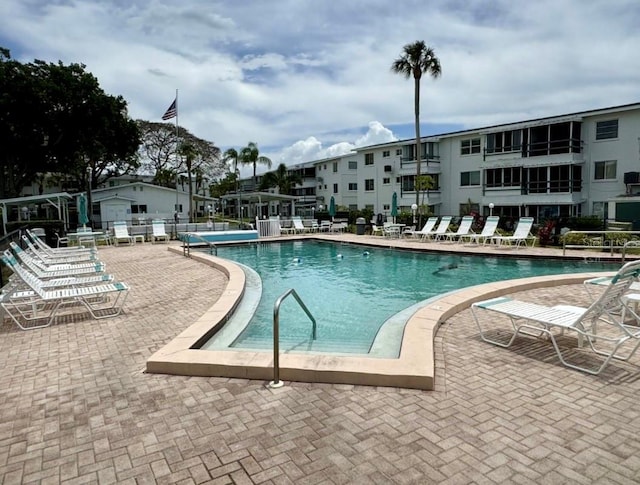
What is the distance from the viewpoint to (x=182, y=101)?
3450cm

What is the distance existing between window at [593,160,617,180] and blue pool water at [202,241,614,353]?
56.5ft

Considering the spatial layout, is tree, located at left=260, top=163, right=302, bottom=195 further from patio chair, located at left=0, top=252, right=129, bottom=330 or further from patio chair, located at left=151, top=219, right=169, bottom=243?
patio chair, located at left=0, top=252, right=129, bottom=330

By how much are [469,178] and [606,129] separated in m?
9.49

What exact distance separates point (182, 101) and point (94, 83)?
657 cm

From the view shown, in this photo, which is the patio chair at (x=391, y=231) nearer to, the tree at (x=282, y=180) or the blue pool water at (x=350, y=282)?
the blue pool water at (x=350, y=282)

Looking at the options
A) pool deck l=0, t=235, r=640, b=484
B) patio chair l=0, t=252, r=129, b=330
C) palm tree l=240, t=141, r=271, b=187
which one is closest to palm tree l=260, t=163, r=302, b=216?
palm tree l=240, t=141, r=271, b=187

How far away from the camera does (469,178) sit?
3309 cm

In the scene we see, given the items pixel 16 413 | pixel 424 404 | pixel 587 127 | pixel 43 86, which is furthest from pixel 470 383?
pixel 43 86

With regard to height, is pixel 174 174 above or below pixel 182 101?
below

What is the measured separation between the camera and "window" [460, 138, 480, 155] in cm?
3253

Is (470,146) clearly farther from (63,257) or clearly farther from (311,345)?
(311,345)

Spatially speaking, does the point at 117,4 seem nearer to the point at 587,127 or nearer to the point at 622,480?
the point at 622,480

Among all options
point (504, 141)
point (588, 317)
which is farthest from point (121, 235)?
point (504, 141)

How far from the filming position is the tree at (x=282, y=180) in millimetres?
53281
